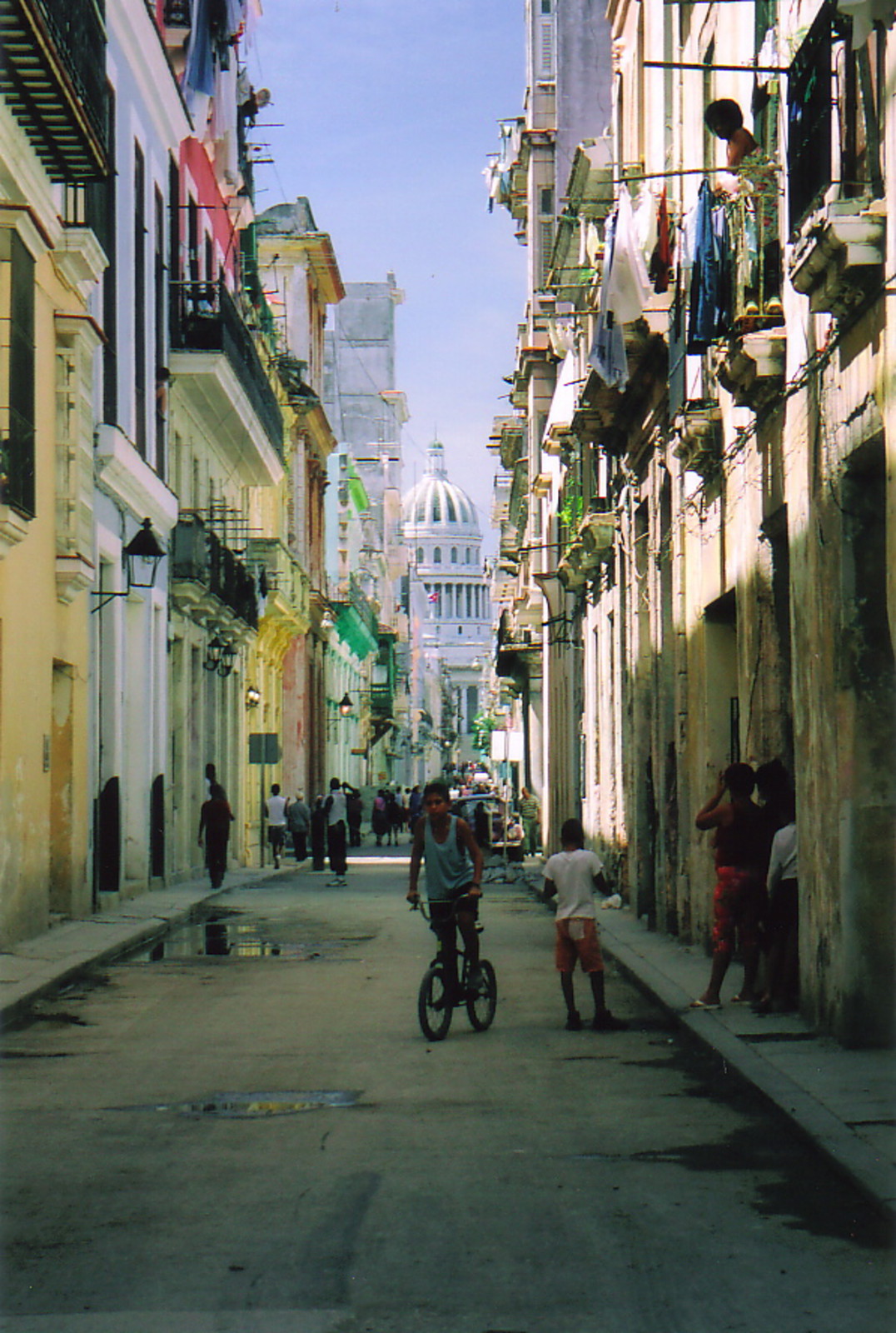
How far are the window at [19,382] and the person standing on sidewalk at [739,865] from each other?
6358 millimetres

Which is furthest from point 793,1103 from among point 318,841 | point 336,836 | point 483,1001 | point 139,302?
point 318,841

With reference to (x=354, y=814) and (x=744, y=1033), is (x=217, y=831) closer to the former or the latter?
(x=744, y=1033)

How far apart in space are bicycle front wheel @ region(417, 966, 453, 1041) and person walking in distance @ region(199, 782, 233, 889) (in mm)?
15550

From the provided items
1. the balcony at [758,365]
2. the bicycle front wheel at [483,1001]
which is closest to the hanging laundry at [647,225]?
the balcony at [758,365]

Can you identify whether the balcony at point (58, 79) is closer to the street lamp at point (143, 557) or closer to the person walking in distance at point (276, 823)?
the street lamp at point (143, 557)

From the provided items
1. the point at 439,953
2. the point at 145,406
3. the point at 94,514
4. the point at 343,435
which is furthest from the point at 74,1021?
the point at 343,435

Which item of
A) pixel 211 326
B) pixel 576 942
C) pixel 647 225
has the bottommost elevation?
pixel 576 942

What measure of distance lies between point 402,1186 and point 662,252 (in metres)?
11.4

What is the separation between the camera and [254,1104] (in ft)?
31.3

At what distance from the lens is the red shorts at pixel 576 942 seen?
12.8 metres

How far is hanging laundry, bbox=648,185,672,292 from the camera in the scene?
17.4 meters

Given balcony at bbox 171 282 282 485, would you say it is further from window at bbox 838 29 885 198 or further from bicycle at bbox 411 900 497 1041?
window at bbox 838 29 885 198

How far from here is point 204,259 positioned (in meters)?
32.2

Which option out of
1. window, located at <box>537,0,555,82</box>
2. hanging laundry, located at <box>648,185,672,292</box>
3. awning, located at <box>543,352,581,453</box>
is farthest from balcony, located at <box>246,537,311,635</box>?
hanging laundry, located at <box>648,185,672,292</box>
